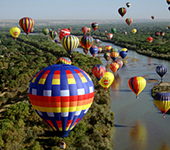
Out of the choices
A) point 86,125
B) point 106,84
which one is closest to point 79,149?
point 86,125

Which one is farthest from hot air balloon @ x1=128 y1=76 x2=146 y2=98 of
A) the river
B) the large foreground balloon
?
the large foreground balloon

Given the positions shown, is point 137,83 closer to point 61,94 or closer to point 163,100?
point 163,100

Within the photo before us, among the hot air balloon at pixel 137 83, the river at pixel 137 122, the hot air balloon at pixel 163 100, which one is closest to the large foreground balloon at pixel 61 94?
the river at pixel 137 122

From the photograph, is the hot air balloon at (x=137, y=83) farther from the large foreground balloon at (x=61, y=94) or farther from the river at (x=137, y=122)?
the large foreground balloon at (x=61, y=94)

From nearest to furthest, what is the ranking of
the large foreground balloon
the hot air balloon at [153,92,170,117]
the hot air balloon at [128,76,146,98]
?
the large foreground balloon → the hot air balloon at [153,92,170,117] → the hot air balloon at [128,76,146,98]

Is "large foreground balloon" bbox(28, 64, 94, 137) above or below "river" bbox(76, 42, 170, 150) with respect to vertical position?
above

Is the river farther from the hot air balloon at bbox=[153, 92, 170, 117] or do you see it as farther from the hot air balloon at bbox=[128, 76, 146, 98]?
the hot air balloon at bbox=[128, 76, 146, 98]
